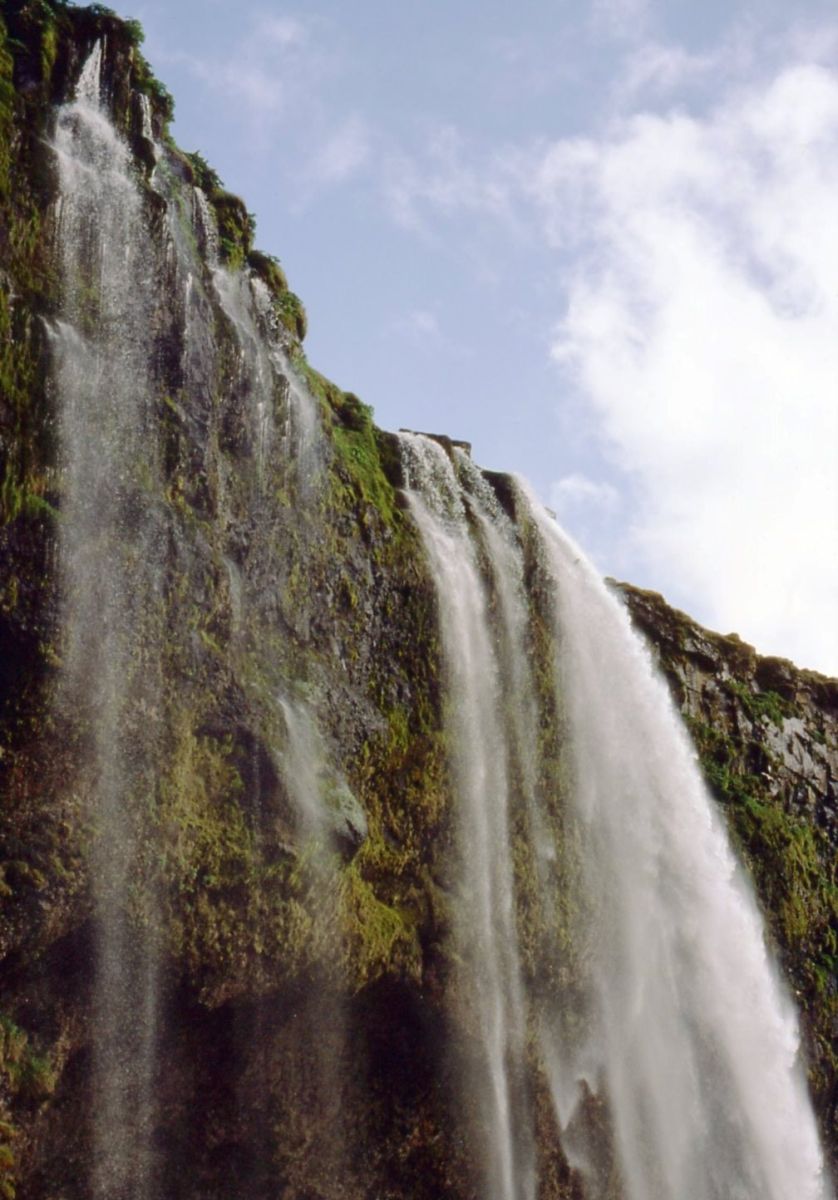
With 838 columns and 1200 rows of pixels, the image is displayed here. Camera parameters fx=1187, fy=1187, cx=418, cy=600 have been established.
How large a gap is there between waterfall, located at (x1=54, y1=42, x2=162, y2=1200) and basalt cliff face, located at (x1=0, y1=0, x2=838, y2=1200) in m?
0.03

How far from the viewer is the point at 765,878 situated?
1895 cm

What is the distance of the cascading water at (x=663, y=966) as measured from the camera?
595 inches

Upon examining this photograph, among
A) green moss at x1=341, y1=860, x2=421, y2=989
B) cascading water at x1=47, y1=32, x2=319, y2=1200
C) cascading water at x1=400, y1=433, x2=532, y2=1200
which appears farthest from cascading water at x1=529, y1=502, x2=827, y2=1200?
cascading water at x1=47, y1=32, x2=319, y2=1200

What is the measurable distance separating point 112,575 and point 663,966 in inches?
361

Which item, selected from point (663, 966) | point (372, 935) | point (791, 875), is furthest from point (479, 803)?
point (791, 875)

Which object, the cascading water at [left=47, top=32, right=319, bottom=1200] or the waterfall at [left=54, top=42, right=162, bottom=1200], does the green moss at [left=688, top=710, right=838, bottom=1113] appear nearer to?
the cascading water at [left=47, top=32, right=319, bottom=1200]

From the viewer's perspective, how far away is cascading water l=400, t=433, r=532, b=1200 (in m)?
13.3

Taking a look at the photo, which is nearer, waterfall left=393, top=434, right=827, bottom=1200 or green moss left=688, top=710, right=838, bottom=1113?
waterfall left=393, top=434, right=827, bottom=1200

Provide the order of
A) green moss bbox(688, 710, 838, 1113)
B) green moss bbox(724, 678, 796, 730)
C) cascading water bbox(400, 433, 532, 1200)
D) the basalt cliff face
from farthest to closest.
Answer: green moss bbox(724, 678, 796, 730), green moss bbox(688, 710, 838, 1113), cascading water bbox(400, 433, 532, 1200), the basalt cliff face

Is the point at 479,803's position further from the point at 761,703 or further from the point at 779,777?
the point at 761,703

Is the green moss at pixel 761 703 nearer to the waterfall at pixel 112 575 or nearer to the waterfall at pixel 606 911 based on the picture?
the waterfall at pixel 606 911

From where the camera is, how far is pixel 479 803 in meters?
14.6

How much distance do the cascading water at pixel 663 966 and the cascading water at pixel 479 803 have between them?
1.24 metres

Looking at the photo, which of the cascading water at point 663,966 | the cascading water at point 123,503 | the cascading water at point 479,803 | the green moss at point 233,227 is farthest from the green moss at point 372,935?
the green moss at point 233,227
